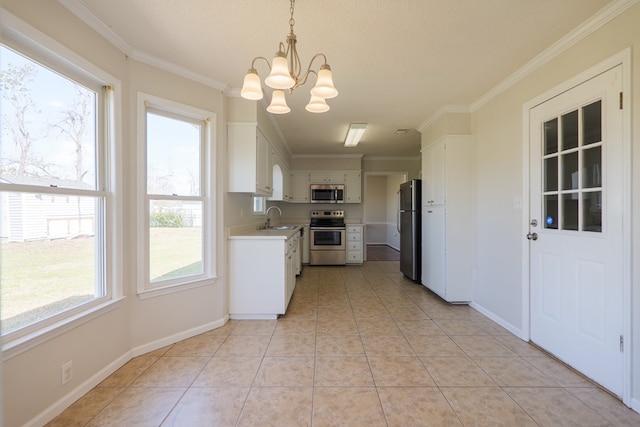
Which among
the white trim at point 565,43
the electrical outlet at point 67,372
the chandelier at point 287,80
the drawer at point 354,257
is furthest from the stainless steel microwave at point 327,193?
the electrical outlet at point 67,372

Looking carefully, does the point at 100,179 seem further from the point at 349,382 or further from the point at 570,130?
the point at 570,130

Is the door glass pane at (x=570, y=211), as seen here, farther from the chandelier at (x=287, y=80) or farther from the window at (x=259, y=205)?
the window at (x=259, y=205)

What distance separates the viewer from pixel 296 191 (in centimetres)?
637

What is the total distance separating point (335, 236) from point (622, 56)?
4.84 m

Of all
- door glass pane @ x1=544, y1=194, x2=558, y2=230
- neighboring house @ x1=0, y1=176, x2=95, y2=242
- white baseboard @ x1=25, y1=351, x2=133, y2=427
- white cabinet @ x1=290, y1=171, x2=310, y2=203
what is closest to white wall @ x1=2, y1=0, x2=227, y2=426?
white baseboard @ x1=25, y1=351, x2=133, y2=427

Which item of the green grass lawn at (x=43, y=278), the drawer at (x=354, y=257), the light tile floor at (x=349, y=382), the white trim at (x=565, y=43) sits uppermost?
the white trim at (x=565, y=43)

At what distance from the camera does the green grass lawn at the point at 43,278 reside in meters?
1.47

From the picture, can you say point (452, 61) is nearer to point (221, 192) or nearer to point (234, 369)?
point (221, 192)

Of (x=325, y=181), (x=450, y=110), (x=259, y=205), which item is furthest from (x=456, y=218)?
(x=325, y=181)

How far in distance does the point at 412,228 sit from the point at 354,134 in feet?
5.77

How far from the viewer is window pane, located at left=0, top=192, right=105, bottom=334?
148 centimetres

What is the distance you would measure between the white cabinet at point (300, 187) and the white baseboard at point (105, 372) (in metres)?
3.65

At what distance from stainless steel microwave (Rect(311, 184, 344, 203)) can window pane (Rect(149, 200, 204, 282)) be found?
3.69 m

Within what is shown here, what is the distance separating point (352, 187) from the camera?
6371mm
